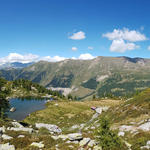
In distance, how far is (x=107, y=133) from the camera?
1727cm

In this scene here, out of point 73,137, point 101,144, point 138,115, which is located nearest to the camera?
point 101,144

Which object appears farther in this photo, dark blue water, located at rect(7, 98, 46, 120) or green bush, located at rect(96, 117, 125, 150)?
dark blue water, located at rect(7, 98, 46, 120)

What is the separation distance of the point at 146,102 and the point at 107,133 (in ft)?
111

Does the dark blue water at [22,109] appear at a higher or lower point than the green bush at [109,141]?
lower

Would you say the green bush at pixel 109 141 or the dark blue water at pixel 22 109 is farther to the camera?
the dark blue water at pixel 22 109

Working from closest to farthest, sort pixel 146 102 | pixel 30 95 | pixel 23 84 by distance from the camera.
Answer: pixel 146 102 → pixel 30 95 → pixel 23 84

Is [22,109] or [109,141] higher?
[109,141]

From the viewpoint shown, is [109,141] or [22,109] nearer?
[109,141]

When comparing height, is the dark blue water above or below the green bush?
below

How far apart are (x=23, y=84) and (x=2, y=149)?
584 feet

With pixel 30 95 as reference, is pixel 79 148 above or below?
above

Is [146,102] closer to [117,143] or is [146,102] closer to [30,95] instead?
[117,143]

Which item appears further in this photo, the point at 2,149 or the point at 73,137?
the point at 73,137

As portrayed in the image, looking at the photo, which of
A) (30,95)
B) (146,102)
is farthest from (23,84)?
(146,102)
